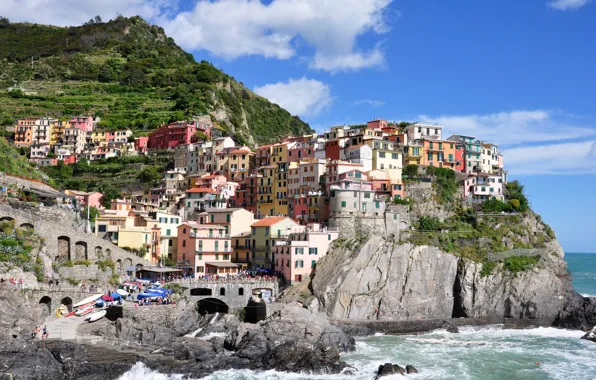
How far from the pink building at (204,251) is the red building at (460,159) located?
33267mm

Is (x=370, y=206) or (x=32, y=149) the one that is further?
(x=32, y=149)

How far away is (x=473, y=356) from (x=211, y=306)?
24044 mm

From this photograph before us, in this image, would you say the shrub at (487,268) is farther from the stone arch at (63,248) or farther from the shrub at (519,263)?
the stone arch at (63,248)

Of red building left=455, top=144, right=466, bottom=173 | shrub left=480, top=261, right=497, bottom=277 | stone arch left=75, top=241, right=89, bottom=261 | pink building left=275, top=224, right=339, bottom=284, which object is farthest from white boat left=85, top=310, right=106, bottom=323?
red building left=455, top=144, right=466, bottom=173

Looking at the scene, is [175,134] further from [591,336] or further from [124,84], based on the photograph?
[591,336]

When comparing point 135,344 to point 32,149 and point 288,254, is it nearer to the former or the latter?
point 288,254

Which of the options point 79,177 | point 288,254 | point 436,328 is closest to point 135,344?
point 288,254

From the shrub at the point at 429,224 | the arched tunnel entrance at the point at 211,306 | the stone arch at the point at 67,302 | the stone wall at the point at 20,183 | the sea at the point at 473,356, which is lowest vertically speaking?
the sea at the point at 473,356

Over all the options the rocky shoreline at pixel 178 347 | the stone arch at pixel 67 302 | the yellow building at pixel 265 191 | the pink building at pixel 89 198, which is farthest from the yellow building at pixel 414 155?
Result: the stone arch at pixel 67 302

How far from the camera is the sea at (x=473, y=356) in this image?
44.5 m

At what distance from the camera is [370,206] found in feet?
231

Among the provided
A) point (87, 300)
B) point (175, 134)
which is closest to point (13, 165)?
point (175, 134)

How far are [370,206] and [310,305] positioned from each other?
14.7 metres

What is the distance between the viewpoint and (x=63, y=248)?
59.1m
